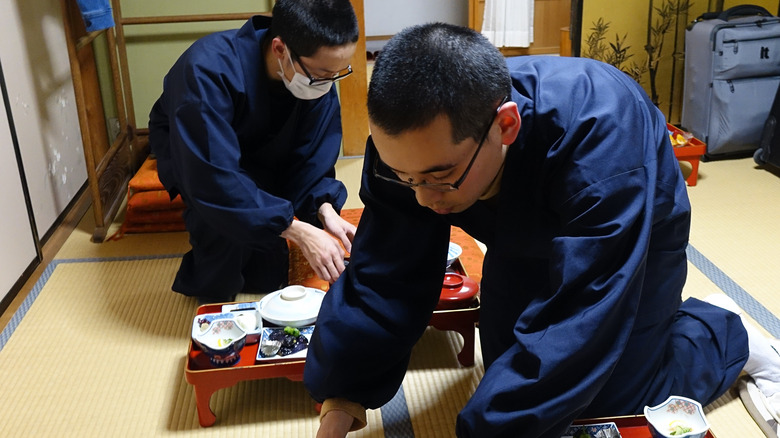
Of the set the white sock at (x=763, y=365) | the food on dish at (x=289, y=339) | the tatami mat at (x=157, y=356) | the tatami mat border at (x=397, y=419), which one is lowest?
the tatami mat border at (x=397, y=419)

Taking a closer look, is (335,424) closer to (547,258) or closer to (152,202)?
(547,258)

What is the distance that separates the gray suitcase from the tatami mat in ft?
2.76

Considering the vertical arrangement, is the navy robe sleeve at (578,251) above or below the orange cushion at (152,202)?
above

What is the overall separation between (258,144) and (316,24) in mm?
659

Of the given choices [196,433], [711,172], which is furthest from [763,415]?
[711,172]

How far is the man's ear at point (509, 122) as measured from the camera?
1.33 meters

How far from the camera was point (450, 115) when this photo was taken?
4.19ft

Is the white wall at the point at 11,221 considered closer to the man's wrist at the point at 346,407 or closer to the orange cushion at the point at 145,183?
the orange cushion at the point at 145,183

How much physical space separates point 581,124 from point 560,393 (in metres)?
0.50

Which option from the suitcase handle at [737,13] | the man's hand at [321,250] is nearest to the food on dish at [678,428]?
the man's hand at [321,250]

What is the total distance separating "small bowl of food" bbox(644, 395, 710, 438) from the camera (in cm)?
172

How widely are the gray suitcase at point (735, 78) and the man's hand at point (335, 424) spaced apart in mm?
3353

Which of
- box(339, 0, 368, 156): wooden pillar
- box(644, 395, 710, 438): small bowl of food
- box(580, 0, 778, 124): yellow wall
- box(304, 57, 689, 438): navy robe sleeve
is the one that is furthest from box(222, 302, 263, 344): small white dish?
box(580, 0, 778, 124): yellow wall

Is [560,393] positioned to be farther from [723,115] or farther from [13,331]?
[723,115]
